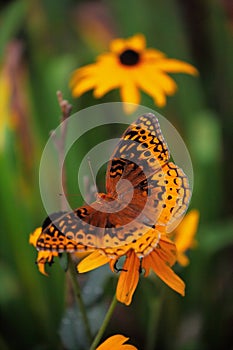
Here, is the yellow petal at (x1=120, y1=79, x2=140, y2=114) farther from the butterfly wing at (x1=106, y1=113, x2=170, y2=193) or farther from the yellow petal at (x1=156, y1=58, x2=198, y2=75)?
the butterfly wing at (x1=106, y1=113, x2=170, y2=193)

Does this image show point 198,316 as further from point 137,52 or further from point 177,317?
point 137,52

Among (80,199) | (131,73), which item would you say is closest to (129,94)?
(131,73)

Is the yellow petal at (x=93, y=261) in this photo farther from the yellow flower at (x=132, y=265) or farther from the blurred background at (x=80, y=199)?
the blurred background at (x=80, y=199)

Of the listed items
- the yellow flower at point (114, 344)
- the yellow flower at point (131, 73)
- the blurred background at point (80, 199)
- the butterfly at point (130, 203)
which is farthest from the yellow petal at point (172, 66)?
the yellow flower at point (114, 344)

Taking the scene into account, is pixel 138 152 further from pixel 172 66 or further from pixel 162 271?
pixel 172 66

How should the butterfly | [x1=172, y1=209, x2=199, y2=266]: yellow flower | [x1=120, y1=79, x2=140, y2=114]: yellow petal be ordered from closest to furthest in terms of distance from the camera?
1. the butterfly
2. [x1=172, y1=209, x2=199, y2=266]: yellow flower
3. [x1=120, y1=79, x2=140, y2=114]: yellow petal

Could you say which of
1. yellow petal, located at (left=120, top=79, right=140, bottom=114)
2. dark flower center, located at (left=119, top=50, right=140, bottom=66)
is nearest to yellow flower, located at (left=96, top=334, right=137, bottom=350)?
yellow petal, located at (left=120, top=79, right=140, bottom=114)

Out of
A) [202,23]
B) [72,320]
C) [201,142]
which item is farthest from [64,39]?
[72,320]
